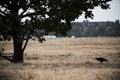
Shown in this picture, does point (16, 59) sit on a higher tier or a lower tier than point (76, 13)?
lower

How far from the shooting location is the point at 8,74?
57.4ft

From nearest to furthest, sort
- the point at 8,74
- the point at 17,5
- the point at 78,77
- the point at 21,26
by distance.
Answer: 1. the point at 78,77
2. the point at 8,74
3. the point at 21,26
4. the point at 17,5

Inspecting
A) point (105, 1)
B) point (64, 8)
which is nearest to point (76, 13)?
point (64, 8)

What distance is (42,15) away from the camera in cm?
2488

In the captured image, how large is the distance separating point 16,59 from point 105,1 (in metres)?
8.33

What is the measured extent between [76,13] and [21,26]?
417cm

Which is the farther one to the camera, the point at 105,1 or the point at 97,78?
the point at 105,1

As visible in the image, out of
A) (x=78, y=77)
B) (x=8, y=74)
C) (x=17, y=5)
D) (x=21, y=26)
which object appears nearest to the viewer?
(x=78, y=77)

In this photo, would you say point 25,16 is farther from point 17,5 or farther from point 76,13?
point 76,13

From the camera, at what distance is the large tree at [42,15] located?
76.3 ft

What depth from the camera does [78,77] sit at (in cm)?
1630

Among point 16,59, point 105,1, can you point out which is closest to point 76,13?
point 105,1

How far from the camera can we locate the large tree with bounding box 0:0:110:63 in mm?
23250

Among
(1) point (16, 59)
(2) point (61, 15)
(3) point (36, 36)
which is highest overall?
(2) point (61, 15)
